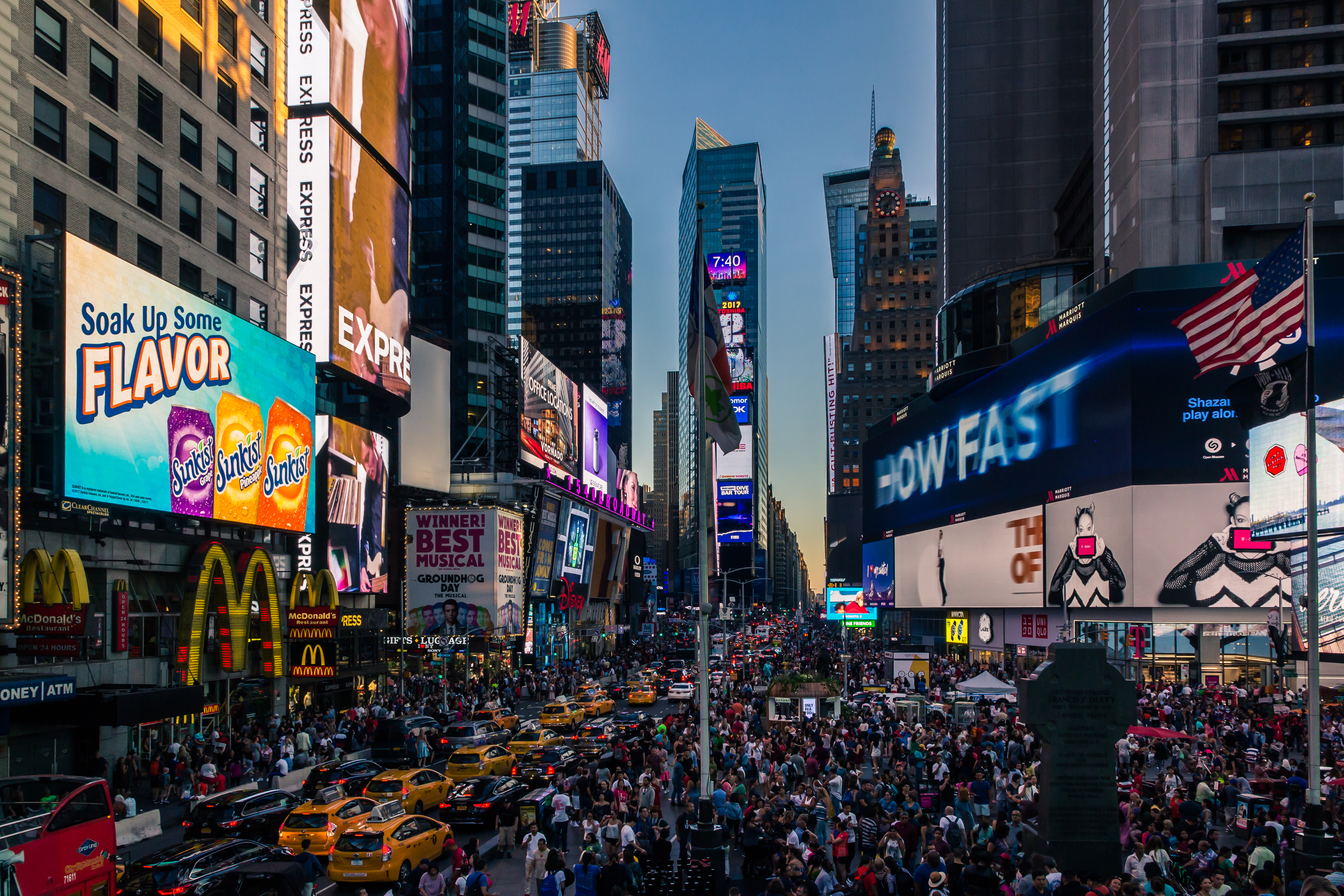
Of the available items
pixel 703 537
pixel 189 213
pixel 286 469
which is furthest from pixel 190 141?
pixel 703 537

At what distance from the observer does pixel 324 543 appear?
47.8 m

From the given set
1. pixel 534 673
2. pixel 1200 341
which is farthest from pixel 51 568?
pixel 534 673

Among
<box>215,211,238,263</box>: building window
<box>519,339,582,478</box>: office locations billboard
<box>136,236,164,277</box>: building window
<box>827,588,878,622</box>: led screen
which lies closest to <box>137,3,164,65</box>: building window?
<box>215,211,238,263</box>: building window

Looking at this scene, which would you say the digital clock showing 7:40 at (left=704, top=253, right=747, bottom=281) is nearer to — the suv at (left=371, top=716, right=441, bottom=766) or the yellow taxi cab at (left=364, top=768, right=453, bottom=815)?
the suv at (left=371, top=716, right=441, bottom=766)

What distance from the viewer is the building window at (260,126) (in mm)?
44188

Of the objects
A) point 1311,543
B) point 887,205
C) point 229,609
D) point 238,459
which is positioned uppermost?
point 887,205

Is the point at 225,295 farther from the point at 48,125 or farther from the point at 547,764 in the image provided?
the point at 547,764

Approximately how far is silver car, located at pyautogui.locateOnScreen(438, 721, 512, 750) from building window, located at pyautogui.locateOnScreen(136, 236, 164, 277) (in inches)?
695

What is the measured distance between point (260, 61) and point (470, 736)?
29245mm

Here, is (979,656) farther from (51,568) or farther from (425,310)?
(51,568)

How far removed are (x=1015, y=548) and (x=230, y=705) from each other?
54.8 metres

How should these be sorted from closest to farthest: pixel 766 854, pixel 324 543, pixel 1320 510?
1. pixel 766 854
2. pixel 1320 510
3. pixel 324 543

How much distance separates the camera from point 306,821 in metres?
21.2

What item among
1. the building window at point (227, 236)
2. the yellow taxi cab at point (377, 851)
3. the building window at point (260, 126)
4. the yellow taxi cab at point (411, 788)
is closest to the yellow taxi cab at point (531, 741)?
the yellow taxi cab at point (411, 788)
